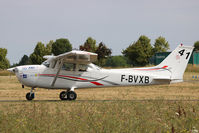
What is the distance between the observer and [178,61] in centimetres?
1802

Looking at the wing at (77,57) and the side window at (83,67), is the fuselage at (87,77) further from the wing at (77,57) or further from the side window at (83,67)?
the wing at (77,57)

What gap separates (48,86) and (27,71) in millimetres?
1372

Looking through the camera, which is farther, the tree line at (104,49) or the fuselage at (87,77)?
the tree line at (104,49)

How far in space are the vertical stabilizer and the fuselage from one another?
343 mm

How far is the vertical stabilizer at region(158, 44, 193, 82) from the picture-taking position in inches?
701

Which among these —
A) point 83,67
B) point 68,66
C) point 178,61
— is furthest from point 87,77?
point 178,61

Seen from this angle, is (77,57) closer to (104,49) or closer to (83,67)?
(83,67)

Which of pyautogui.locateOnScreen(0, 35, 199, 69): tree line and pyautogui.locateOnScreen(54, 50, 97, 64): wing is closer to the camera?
pyautogui.locateOnScreen(54, 50, 97, 64): wing

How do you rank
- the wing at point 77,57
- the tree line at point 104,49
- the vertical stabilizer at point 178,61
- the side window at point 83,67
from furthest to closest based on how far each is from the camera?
the tree line at point 104,49 → the vertical stabilizer at point 178,61 → the side window at point 83,67 → the wing at point 77,57

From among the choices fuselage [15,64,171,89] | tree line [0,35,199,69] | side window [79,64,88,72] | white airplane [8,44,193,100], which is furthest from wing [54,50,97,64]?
tree line [0,35,199,69]

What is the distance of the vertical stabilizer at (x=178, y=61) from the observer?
701 inches

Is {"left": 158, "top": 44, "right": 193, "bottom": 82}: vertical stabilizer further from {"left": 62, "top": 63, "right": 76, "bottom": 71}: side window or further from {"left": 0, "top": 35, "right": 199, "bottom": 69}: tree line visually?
{"left": 0, "top": 35, "right": 199, "bottom": 69}: tree line

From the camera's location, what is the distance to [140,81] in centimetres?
1778

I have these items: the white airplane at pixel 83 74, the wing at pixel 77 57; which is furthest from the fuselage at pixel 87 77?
the wing at pixel 77 57
